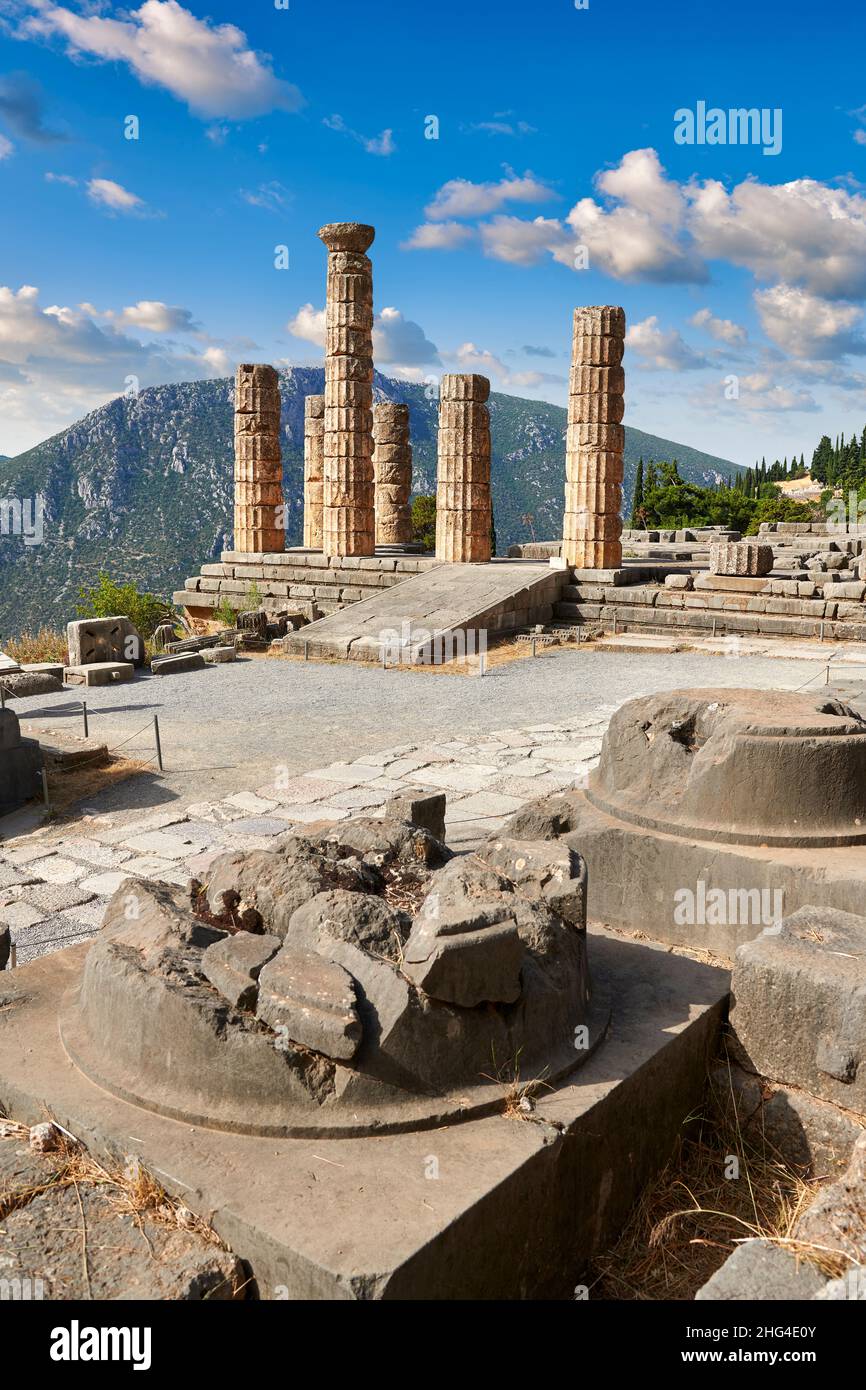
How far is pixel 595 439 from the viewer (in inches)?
666

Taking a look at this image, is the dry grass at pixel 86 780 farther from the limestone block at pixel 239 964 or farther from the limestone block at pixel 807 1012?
the limestone block at pixel 807 1012

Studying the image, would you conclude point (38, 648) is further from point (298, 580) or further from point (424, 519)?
point (424, 519)

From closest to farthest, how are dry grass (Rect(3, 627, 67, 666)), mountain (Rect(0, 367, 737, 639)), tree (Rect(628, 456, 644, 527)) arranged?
dry grass (Rect(3, 627, 67, 666)) < tree (Rect(628, 456, 644, 527)) < mountain (Rect(0, 367, 737, 639))

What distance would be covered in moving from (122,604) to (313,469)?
394 inches

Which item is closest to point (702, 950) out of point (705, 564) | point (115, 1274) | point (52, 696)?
point (115, 1274)

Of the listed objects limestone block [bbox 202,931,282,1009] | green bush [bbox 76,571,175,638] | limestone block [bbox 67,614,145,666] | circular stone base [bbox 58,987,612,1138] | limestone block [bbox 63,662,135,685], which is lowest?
circular stone base [bbox 58,987,612,1138]

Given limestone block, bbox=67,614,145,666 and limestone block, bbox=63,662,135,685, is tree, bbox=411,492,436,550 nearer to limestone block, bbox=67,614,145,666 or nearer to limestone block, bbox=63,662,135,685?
limestone block, bbox=67,614,145,666

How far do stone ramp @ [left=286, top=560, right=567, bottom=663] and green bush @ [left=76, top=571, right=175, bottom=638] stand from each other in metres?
2.65

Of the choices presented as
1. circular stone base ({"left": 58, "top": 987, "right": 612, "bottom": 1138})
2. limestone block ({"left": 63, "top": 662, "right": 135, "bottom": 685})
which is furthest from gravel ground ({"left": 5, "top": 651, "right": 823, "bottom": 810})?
circular stone base ({"left": 58, "top": 987, "right": 612, "bottom": 1138})

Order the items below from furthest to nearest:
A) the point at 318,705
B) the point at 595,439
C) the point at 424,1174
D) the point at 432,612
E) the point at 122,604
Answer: the point at 595,439 < the point at 122,604 < the point at 432,612 < the point at 318,705 < the point at 424,1174

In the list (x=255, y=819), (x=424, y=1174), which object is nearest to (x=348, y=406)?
(x=255, y=819)

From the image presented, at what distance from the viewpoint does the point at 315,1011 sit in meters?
2.55

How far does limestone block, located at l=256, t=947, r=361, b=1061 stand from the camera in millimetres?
2506
